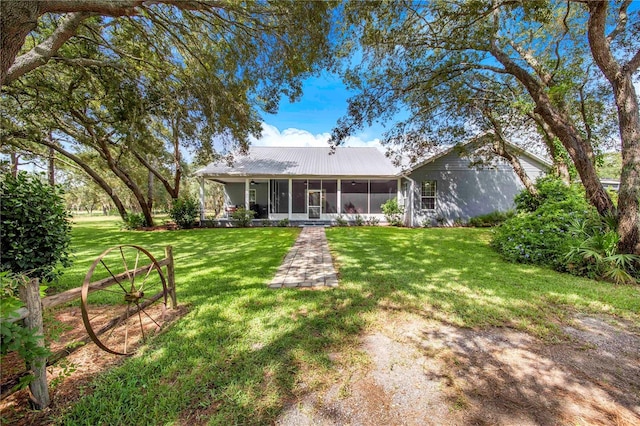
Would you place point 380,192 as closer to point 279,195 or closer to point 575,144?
point 279,195

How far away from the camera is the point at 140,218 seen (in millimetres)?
14945

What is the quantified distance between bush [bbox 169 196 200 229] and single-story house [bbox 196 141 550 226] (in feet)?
2.28

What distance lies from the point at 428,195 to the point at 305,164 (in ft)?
25.6

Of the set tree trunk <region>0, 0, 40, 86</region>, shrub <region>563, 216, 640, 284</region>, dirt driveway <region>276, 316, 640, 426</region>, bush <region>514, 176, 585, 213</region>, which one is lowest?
dirt driveway <region>276, 316, 640, 426</region>

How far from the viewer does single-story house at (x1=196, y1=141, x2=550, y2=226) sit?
14.5 m

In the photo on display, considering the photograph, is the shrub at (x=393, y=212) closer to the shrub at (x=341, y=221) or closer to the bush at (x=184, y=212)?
the shrub at (x=341, y=221)

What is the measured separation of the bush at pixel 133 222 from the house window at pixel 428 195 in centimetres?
1646

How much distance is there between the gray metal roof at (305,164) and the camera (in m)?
14.8

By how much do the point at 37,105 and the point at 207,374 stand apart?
43.1 ft

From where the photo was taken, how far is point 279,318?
10.9 feet

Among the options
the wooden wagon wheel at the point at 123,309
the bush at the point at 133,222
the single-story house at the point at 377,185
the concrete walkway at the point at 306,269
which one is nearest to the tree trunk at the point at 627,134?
the concrete walkway at the point at 306,269

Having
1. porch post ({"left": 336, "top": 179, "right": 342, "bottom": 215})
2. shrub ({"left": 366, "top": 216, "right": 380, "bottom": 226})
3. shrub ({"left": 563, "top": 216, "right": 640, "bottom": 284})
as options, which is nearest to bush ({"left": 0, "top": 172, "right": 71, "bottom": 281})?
shrub ({"left": 563, "top": 216, "right": 640, "bottom": 284})

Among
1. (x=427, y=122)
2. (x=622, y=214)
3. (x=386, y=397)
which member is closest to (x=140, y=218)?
(x=427, y=122)

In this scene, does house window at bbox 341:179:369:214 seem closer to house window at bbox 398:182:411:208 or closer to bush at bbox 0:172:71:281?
house window at bbox 398:182:411:208
